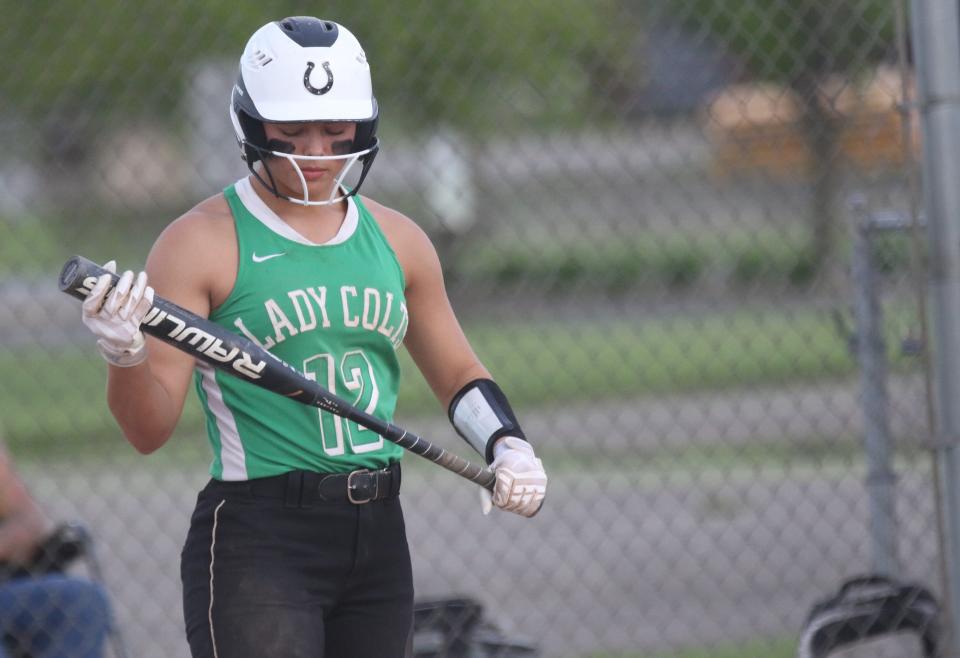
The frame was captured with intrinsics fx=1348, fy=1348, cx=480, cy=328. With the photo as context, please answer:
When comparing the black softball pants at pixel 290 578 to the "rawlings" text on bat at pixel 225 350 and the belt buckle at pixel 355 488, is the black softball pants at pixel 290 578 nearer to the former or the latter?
the belt buckle at pixel 355 488

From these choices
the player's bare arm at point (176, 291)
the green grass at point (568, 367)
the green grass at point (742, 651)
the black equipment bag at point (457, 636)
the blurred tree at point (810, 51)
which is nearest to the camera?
the player's bare arm at point (176, 291)

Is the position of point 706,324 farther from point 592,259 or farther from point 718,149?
point 718,149

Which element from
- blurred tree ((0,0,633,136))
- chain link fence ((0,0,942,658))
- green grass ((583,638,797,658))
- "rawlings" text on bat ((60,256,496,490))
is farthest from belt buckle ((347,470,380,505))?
blurred tree ((0,0,633,136))

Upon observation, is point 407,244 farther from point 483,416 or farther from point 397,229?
point 483,416

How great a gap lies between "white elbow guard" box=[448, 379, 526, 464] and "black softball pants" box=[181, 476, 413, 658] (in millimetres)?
267

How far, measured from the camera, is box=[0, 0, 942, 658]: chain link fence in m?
5.31

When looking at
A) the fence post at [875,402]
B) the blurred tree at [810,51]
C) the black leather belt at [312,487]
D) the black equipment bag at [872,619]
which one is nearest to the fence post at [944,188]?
the black equipment bag at [872,619]

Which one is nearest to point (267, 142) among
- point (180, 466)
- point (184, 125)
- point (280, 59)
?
point (280, 59)

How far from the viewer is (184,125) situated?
30.1 feet

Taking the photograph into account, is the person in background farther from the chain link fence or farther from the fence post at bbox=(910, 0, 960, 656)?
the fence post at bbox=(910, 0, 960, 656)

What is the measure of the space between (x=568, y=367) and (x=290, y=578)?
7.93 m

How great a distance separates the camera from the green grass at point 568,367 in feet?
Result: 29.9

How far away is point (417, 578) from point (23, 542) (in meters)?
2.37

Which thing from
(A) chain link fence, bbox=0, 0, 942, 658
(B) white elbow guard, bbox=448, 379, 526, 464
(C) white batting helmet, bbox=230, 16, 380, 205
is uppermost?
(C) white batting helmet, bbox=230, 16, 380, 205
